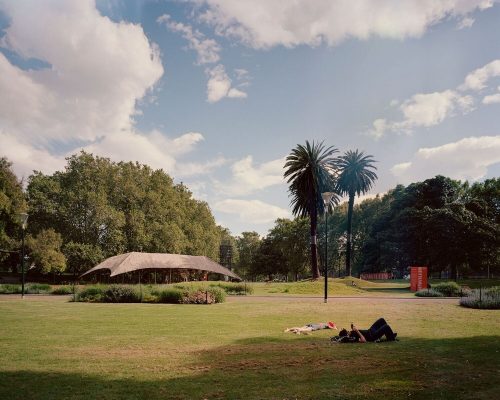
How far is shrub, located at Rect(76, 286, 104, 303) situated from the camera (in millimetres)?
28938

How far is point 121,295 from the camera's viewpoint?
95.5ft

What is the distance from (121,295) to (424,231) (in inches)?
1793

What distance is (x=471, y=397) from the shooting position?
22.1 ft

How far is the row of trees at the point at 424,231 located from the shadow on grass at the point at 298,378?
3623cm

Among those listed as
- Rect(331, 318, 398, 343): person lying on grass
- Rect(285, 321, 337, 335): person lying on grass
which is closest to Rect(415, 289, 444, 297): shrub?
Rect(285, 321, 337, 335): person lying on grass

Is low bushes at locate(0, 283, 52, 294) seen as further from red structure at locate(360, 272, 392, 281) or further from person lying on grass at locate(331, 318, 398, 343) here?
red structure at locate(360, 272, 392, 281)

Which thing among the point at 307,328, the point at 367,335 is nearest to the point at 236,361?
the point at 367,335

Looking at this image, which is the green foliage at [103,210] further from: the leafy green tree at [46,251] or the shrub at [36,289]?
the shrub at [36,289]

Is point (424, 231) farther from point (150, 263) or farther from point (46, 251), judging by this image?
point (46, 251)

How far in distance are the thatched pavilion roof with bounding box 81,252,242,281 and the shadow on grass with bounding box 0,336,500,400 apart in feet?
134

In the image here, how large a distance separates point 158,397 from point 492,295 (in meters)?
23.4

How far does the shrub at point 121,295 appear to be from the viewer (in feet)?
94.7

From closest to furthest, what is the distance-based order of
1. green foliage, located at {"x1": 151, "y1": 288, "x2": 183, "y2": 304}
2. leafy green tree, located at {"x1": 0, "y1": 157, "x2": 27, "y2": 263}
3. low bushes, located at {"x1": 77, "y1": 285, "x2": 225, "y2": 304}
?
low bushes, located at {"x1": 77, "y1": 285, "x2": 225, "y2": 304} < green foliage, located at {"x1": 151, "y1": 288, "x2": 183, "y2": 304} < leafy green tree, located at {"x1": 0, "y1": 157, "x2": 27, "y2": 263}

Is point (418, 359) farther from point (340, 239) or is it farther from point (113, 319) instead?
point (340, 239)
